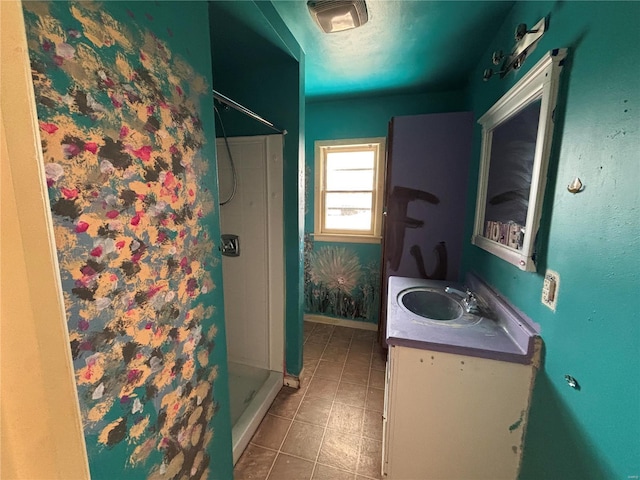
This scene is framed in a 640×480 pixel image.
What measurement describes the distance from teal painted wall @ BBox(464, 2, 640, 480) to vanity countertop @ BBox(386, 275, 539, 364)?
8cm

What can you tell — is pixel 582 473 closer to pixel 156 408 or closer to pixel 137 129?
pixel 156 408

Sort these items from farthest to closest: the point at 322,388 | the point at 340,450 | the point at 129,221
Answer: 1. the point at 322,388
2. the point at 340,450
3. the point at 129,221

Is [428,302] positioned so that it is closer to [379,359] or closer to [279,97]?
[379,359]

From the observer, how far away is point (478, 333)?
1144 mm

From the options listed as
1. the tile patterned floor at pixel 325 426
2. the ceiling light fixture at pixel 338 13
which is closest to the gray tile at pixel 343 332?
Answer: the tile patterned floor at pixel 325 426

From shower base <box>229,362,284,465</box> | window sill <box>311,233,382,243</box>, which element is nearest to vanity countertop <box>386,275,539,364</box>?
shower base <box>229,362,284,465</box>

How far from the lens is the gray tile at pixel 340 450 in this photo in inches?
54.8

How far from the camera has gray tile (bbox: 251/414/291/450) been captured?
1518 mm

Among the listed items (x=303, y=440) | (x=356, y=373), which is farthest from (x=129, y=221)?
(x=356, y=373)

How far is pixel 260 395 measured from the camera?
179 cm

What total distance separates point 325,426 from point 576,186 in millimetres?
1782

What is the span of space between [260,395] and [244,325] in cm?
54

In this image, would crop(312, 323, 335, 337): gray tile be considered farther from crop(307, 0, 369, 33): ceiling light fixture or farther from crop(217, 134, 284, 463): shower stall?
crop(307, 0, 369, 33): ceiling light fixture

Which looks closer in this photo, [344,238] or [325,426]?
[325,426]
